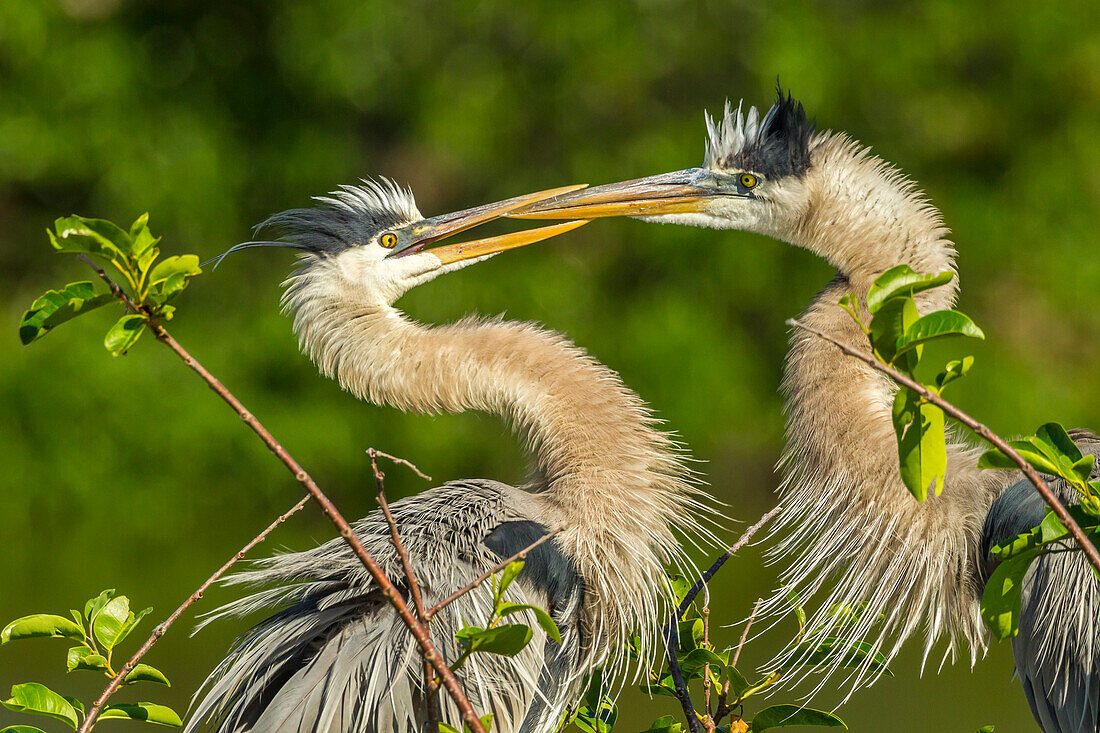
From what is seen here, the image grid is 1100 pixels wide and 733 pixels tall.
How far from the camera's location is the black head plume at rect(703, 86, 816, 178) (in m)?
2.61

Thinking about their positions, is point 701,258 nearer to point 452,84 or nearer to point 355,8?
point 452,84

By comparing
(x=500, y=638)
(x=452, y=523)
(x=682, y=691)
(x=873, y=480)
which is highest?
(x=873, y=480)

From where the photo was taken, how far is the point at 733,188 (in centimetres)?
274

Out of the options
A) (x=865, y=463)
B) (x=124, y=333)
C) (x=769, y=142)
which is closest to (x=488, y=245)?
(x=769, y=142)

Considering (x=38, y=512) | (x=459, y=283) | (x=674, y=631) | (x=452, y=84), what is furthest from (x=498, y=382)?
(x=38, y=512)

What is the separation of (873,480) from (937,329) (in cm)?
136

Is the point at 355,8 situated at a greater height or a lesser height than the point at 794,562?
greater

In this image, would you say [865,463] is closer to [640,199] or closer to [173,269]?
[640,199]

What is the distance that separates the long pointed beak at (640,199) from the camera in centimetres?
269

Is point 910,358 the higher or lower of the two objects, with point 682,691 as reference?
higher

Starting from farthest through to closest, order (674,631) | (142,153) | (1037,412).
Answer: (142,153)
(1037,412)
(674,631)

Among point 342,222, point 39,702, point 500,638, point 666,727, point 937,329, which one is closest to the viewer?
point 937,329

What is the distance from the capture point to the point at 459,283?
6691 mm

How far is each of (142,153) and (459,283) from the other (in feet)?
7.36
